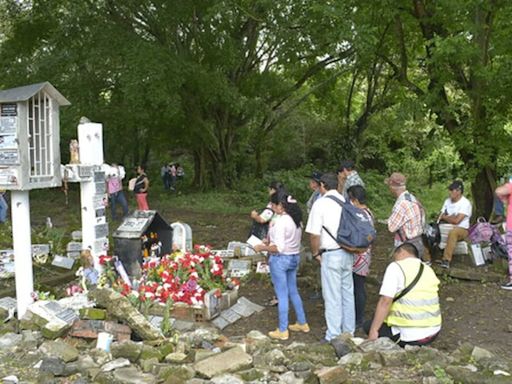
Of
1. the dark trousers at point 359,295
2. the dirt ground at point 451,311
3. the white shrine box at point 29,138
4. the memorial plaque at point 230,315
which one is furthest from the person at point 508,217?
the white shrine box at point 29,138

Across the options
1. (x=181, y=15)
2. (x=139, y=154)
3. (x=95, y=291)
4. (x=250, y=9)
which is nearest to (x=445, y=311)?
(x=95, y=291)

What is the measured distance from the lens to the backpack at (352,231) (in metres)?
6.04

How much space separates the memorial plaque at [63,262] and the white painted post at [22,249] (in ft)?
7.81

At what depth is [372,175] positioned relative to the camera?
25.4m

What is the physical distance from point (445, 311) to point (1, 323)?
5250 millimetres

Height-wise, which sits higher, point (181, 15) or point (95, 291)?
point (181, 15)

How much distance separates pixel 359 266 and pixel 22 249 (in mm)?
3939

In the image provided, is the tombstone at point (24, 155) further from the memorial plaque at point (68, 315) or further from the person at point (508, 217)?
the person at point (508, 217)

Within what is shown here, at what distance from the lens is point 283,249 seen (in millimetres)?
6504

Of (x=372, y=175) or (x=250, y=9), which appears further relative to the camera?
(x=372, y=175)

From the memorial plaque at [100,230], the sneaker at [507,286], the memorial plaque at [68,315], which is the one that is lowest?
the sneaker at [507,286]

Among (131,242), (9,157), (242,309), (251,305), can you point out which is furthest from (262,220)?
(9,157)

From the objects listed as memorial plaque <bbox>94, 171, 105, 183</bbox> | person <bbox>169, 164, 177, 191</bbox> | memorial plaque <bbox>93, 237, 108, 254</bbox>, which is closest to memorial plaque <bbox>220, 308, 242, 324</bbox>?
memorial plaque <bbox>93, 237, 108, 254</bbox>

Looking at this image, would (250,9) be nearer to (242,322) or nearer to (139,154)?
(242,322)
